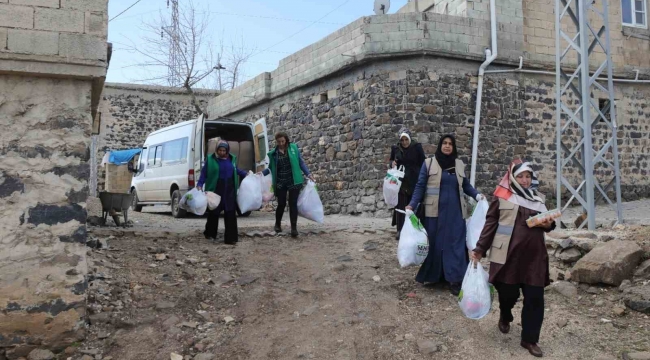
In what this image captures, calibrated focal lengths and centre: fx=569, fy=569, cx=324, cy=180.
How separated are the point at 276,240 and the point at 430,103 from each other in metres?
5.05

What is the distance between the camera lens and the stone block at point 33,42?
14.2ft

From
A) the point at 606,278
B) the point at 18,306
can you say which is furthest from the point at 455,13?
the point at 18,306

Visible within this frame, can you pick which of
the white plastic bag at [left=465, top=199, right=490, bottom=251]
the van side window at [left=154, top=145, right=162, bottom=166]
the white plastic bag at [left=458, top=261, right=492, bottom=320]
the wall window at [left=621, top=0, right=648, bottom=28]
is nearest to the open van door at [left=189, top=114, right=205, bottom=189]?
the van side window at [left=154, top=145, right=162, bottom=166]

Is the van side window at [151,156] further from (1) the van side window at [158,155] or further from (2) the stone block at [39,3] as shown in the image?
(2) the stone block at [39,3]

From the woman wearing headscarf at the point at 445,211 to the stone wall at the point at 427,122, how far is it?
5.54 metres

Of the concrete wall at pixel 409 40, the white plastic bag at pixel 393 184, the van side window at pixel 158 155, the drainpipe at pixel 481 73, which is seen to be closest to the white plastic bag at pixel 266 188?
the white plastic bag at pixel 393 184

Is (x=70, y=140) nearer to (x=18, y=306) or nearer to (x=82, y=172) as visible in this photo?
(x=82, y=172)

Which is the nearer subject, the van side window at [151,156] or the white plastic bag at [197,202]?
the white plastic bag at [197,202]

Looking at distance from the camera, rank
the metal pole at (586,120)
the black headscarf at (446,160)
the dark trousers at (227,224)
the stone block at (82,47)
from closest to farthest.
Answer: the stone block at (82,47), the black headscarf at (446,160), the dark trousers at (227,224), the metal pole at (586,120)

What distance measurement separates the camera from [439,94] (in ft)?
36.9

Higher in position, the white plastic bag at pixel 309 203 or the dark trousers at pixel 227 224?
the white plastic bag at pixel 309 203

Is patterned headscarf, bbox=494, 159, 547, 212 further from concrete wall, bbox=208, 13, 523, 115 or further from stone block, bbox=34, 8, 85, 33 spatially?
concrete wall, bbox=208, 13, 523, 115

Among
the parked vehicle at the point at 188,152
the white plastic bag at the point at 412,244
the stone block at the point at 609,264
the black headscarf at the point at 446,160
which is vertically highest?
the parked vehicle at the point at 188,152

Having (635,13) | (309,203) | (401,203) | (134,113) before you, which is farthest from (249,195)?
(134,113)
